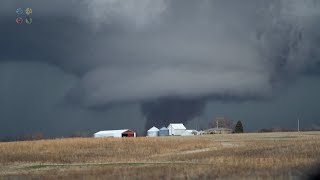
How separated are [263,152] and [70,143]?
43333mm

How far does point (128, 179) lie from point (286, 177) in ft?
31.2

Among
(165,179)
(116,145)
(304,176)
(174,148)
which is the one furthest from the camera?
(116,145)

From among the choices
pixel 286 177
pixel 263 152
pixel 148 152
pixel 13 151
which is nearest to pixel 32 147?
pixel 13 151

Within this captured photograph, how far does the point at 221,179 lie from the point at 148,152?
42.7 meters

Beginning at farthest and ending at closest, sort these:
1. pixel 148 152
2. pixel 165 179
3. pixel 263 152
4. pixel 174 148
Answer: pixel 174 148 → pixel 148 152 → pixel 263 152 → pixel 165 179

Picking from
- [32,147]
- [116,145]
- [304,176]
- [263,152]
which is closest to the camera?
[304,176]

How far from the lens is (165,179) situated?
29266mm

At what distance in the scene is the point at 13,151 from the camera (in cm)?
7238

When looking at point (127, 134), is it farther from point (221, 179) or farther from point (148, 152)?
point (221, 179)

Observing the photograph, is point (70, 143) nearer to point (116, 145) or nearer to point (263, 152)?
point (116, 145)

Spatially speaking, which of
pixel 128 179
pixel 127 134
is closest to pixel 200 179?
pixel 128 179

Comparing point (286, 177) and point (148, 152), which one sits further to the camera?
point (148, 152)

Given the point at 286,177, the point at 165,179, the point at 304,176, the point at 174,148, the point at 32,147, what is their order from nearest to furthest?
the point at 304,176, the point at 286,177, the point at 165,179, the point at 174,148, the point at 32,147

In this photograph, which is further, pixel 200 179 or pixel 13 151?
pixel 13 151
